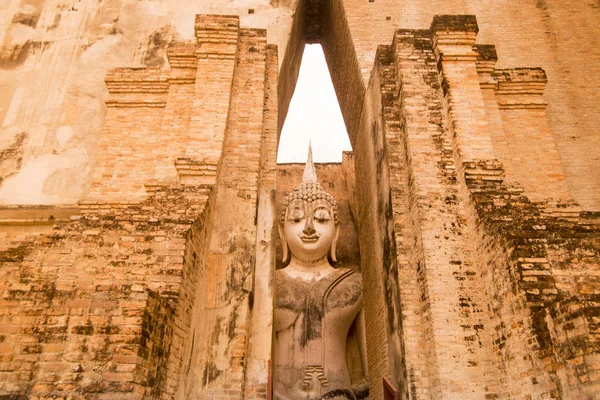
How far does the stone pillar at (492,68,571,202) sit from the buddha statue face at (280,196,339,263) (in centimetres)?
305

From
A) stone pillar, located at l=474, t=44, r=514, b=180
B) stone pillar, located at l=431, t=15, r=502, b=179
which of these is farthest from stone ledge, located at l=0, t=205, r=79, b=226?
stone pillar, located at l=474, t=44, r=514, b=180

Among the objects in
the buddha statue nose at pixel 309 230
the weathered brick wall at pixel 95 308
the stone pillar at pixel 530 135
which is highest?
the stone pillar at pixel 530 135

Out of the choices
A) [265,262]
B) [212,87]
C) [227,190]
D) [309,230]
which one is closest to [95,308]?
[265,262]

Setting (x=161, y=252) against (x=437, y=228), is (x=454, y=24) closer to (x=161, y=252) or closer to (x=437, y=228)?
(x=437, y=228)

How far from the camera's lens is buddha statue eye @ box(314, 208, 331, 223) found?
8734 mm

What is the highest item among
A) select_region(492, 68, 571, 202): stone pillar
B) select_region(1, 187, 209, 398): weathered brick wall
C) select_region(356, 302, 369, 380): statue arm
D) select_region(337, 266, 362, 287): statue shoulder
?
select_region(492, 68, 571, 202): stone pillar

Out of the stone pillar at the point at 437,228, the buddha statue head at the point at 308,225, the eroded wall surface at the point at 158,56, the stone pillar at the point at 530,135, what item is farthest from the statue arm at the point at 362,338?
the eroded wall surface at the point at 158,56

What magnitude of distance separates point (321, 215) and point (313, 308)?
1.61 meters

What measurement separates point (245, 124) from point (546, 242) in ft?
12.9

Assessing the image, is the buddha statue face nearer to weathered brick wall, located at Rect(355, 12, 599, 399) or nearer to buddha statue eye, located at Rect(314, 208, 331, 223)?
buddha statue eye, located at Rect(314, 208, 331, 223)

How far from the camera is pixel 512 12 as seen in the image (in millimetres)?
10328

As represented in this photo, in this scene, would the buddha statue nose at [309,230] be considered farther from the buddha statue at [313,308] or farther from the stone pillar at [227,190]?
the stone pillar at [227,190]

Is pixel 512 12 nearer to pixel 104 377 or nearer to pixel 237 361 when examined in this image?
pixel 237 361

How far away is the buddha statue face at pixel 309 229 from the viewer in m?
8.52
